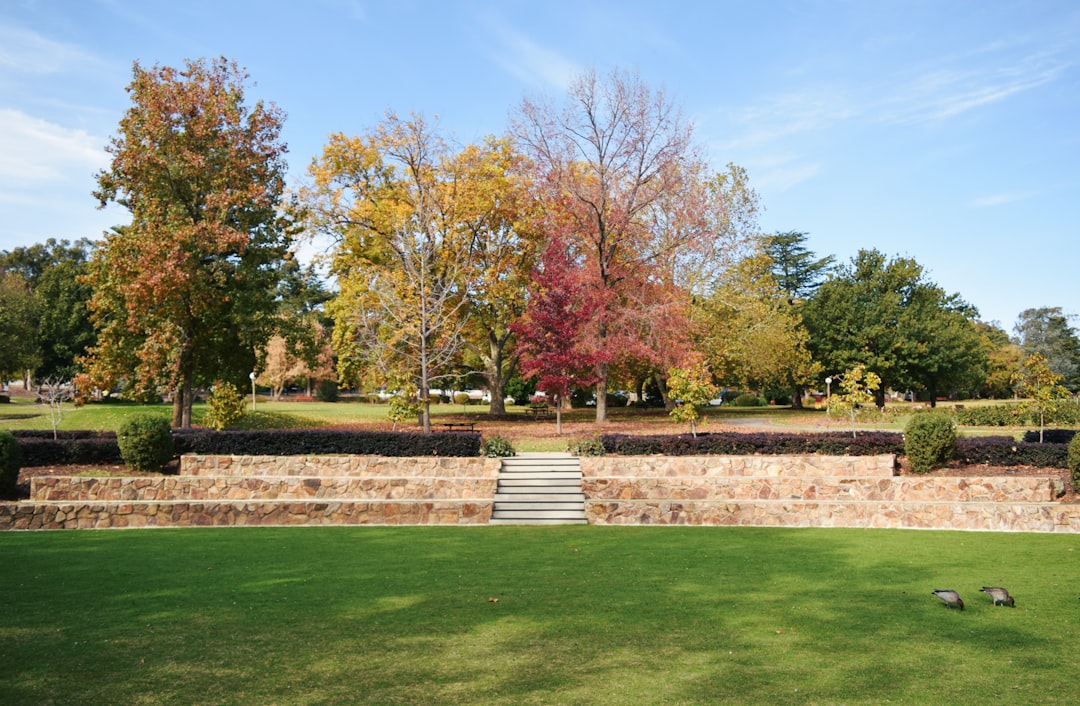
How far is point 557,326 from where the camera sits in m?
30.0

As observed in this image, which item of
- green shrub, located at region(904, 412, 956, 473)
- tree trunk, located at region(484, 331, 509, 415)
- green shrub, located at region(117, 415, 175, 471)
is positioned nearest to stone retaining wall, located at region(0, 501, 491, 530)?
green shrub, located at region(117, 415, 175, 471)

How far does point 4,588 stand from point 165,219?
19390 millimetres

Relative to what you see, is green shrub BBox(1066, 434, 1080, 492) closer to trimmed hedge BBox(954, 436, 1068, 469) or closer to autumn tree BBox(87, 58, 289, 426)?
trimmed hedge BBox(954, 436, 1068, 469)

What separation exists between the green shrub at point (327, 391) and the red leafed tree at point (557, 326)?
3338cm

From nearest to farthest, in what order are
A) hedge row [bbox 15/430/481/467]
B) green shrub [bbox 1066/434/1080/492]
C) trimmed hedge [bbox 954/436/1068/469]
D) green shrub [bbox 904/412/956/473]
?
green shrub [bbox 1066/434/1080/492] → trimmed hedge [bbox 954/436/1068/469] → green shrub [bbox 904/412/956/473] → hedge row [bbox 15/430/481/467]

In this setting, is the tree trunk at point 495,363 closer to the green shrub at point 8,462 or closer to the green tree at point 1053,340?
the green shrub at point 8,462

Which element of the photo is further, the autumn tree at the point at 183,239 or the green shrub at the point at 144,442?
the autumn tree at the point at 183,239

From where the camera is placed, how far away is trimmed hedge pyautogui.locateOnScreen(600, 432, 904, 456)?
19.4m

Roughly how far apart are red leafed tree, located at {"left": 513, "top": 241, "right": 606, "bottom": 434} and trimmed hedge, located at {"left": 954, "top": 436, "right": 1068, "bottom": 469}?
13819 mm

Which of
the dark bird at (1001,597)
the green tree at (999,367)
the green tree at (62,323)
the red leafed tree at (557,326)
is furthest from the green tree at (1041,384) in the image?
the green tree at (62,323)

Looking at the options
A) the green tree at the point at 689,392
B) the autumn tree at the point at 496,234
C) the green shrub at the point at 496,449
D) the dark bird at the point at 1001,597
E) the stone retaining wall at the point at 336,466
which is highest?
the autumn tree at the point at 496,234

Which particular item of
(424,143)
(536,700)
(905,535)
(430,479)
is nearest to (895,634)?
(536,700)

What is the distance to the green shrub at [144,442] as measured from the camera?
18422mm

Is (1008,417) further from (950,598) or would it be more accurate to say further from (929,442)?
(950,598)
